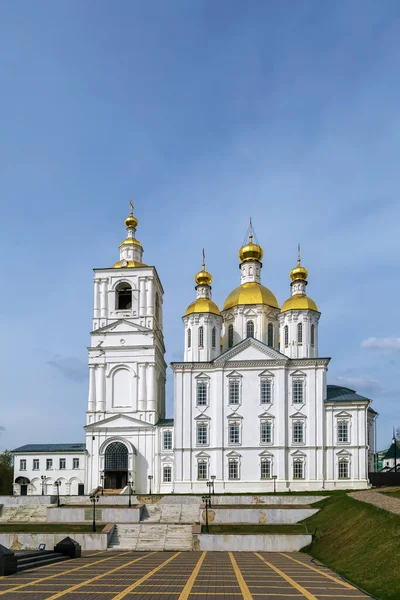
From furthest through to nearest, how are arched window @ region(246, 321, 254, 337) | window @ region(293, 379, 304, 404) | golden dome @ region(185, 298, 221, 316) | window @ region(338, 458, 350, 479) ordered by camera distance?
arched window @ region(246, 321, 254, 337) → golden dome @ region(185, 298, 221, 316) → window @ region(293, 379, 304, 404) → window @ region(338, 458, 350, 479)

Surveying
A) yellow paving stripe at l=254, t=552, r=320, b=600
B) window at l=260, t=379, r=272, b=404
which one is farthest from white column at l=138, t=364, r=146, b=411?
yellow paving stripe at l=254, t=552, r=320, b=600

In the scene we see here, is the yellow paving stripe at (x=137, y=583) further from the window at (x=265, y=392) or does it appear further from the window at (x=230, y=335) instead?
→ the window at (x=230, y=335)

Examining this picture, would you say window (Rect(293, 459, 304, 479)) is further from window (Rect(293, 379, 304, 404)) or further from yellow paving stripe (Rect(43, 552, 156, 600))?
yellow paving stripe (Rect(43, 552, 156, 600))

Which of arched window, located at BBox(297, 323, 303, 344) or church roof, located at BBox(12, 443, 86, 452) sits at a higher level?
arched window, located at BBox(297, 323, 303, 344)

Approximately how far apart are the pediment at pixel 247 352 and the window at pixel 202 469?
767cm

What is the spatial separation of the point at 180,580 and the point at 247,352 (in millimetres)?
33006

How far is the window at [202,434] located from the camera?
2109 inches

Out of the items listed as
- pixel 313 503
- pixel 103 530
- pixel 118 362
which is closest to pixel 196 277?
pixel 118 362

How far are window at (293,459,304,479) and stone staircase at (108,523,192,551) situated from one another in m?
15.7

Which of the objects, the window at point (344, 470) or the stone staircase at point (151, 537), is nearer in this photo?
the stone staircase at point (151, 537)

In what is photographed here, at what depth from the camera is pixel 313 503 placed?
44375mm

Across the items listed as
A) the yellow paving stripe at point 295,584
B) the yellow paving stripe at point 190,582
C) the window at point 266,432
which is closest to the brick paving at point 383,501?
the yellow paving stripe at point 295,584

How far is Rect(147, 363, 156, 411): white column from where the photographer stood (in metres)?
55.9

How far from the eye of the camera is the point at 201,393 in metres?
54.5
